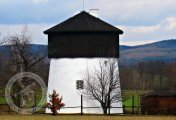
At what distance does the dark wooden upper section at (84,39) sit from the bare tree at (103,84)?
3.58ft

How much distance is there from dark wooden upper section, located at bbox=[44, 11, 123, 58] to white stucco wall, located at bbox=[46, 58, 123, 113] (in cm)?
50

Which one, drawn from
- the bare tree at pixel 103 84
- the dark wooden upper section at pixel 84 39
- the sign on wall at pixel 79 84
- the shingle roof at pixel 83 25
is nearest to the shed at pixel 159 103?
the bare tree at pixel 103 84

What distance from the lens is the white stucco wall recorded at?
4541 centimetres

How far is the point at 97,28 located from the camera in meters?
46.7

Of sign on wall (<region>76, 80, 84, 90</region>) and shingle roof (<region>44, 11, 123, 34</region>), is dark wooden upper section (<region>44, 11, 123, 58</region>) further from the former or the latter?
sign on wall (<region>76, 80, 84, 90</region>)

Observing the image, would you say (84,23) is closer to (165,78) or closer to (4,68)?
(4,68)

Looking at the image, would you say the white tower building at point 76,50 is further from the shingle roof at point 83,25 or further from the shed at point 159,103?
the shed at point 159,103

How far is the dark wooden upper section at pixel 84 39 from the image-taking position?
4659 cm

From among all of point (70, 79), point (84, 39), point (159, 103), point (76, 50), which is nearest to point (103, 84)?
point (70, 79)

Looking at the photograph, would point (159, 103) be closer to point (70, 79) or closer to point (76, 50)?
point (76, 50)

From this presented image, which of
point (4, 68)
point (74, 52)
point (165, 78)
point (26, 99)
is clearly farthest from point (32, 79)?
point (165, 78)

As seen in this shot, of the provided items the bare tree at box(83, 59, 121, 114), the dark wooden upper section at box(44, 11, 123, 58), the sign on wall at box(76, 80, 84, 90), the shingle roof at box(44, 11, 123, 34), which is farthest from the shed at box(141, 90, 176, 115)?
the shingle roof at box(44, 11, 123, 34)

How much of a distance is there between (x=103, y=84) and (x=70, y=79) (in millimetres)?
2263

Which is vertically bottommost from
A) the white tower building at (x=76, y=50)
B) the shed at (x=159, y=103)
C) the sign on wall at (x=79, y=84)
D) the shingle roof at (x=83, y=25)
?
the shed at (x=159, y=103)
